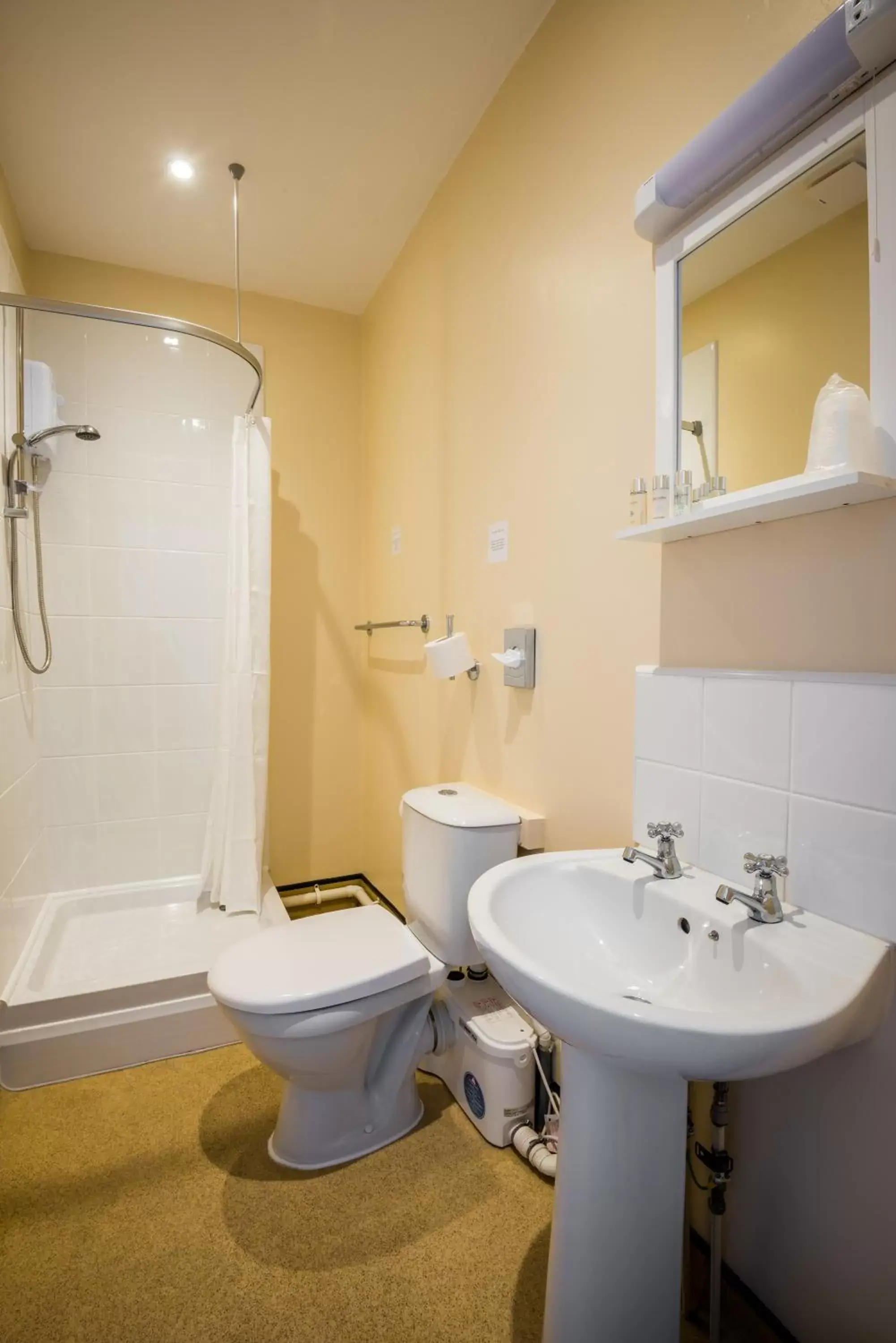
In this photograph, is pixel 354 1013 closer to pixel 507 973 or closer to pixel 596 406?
pixel 507 973

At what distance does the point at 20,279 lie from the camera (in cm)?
220

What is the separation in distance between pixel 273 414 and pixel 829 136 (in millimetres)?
2250

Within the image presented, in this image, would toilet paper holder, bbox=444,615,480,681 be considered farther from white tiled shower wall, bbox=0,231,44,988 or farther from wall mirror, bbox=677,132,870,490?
white tiled shower wall, bbox=0,231,44,988

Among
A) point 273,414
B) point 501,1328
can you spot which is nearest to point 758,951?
point 501,1328

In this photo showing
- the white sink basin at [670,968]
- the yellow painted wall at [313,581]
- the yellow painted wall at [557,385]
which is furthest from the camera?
the yellow painted wall at [313,581]

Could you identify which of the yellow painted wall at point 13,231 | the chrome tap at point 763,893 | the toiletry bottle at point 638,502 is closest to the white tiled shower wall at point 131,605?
the yellow painted wall at point 13,231

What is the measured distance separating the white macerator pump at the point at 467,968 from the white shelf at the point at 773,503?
763 millimetres

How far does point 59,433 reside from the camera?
2.13 meters

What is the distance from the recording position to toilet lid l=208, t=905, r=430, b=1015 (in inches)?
49.1

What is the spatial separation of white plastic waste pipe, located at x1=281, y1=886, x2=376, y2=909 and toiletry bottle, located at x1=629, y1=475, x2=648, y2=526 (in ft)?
6.30

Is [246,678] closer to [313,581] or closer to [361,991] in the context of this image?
[313,581]

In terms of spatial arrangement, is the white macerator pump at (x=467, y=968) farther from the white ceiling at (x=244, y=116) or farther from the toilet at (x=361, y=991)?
the white ceiling at (x=244, y=116)

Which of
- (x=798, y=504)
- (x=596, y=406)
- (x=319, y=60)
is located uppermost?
(x=319, y=60)

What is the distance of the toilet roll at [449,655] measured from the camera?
1.75 m
